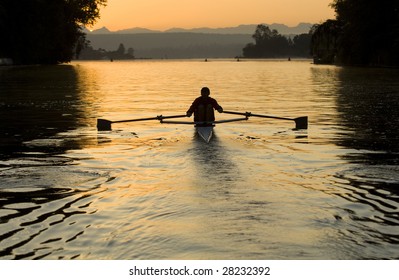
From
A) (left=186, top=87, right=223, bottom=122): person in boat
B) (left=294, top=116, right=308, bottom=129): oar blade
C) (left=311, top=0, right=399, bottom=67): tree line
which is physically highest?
(left=311, top=0, right=399, bottom=67): tree line

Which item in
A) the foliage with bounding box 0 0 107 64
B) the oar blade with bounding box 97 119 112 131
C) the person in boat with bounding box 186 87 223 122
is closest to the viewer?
the person in boat with bounding box 186 87 223 122

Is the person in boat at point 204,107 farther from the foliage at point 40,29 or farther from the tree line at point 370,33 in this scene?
the foliage at point 40,29

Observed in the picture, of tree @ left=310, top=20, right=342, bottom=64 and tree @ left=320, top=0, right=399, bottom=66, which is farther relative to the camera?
tree @ left=310, top=20, right=342, bottom=64

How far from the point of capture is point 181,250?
9195mm

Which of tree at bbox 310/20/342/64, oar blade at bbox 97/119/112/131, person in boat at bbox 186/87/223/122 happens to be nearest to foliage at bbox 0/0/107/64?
tree at bbox 310/20/342/64

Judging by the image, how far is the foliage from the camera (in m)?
108

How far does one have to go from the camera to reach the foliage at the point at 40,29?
108 meters

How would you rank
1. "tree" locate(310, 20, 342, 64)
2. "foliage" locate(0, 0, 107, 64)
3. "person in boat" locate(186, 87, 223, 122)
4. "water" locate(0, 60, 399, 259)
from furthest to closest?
"tree" locate(310, 20, 342, 64) → "foliage" locate(0, 0, 107, 64) → "person in boat" locate(186, 87, 223, 122) → "water" locate(0, 60, 399, 259)

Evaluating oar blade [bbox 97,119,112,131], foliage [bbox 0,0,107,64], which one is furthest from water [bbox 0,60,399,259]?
foliage [bbox 0,0,107,64]

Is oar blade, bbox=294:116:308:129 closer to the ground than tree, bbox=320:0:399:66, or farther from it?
closer to the ground

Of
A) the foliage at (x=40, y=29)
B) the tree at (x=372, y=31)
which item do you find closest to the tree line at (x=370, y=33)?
the tree at (x=372, y=31)

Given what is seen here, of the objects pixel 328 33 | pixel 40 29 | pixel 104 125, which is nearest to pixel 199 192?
pixel 104 125

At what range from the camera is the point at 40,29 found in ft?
370

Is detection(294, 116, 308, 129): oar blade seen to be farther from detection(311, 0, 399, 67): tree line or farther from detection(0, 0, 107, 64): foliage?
detection(0, 0, 107, 64): foliage
